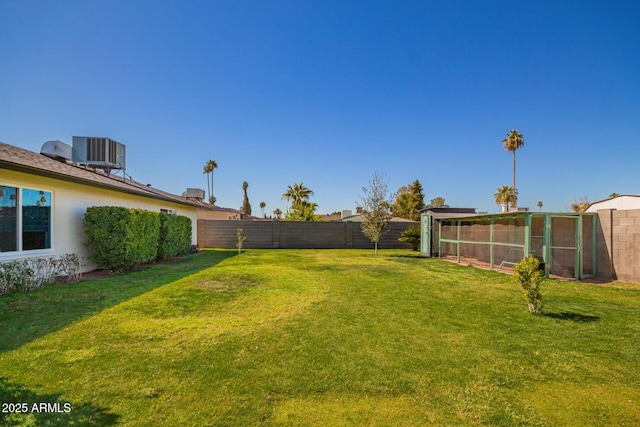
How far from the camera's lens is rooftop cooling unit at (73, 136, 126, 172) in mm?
10406

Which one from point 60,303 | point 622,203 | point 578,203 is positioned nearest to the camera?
point 60,303

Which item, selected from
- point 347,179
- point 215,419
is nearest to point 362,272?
point 215,419

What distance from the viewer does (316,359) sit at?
3037 millimetres

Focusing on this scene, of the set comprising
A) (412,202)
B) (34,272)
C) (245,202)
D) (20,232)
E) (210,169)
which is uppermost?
(210,169)

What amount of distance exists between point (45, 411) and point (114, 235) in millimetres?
7181

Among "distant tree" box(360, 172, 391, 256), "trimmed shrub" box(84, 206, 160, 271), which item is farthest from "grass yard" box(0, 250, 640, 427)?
"distant tree" box(360, 172, 391, 256)

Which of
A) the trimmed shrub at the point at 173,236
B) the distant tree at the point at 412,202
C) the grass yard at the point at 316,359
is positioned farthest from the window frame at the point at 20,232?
the distant tree at the point at 412,202

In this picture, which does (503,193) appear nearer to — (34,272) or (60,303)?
(60,303)

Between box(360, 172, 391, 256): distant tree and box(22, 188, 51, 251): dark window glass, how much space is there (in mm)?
12021

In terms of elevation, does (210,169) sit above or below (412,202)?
above

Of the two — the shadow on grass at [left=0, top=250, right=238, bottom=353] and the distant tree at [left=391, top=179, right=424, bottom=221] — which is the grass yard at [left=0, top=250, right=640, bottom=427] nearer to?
the shadow on grass at [left=0, top=250, right=238, bottom=353]

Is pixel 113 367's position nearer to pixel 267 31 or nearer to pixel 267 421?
pixel 267 421

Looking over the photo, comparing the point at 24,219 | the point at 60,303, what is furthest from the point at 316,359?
the point at 24,219

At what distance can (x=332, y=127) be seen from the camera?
1689 cm
